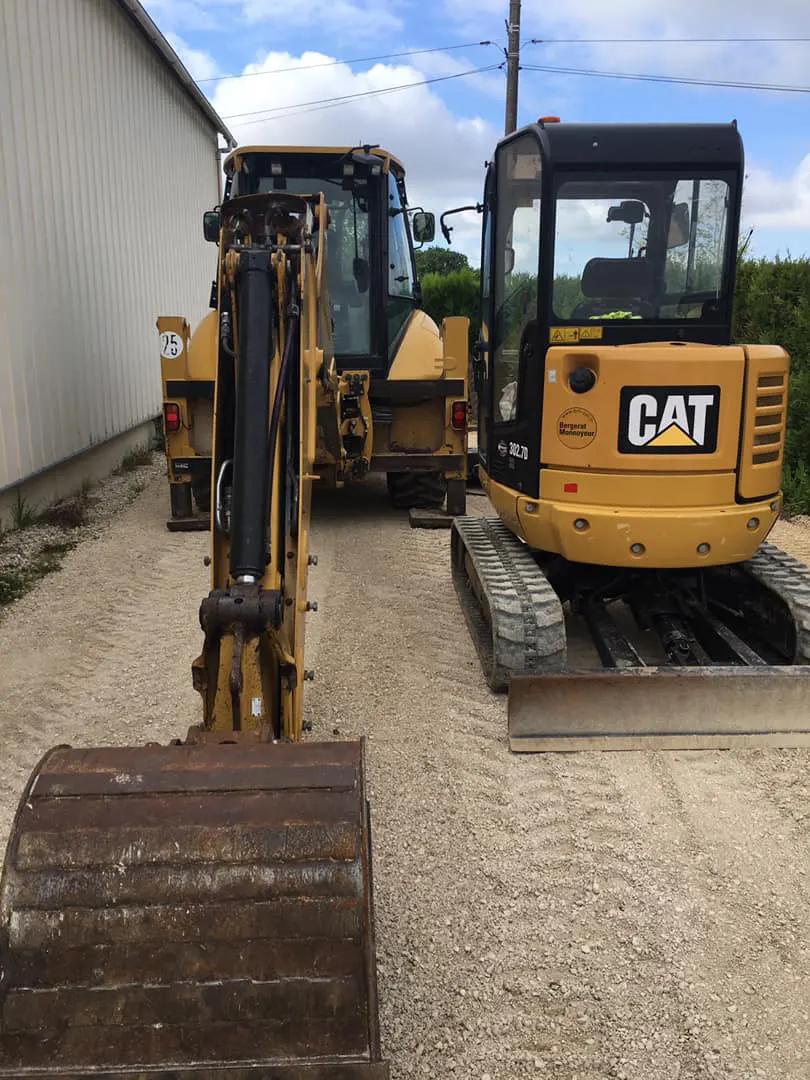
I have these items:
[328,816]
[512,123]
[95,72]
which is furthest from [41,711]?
[512,123]

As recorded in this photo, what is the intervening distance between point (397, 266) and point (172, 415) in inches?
101

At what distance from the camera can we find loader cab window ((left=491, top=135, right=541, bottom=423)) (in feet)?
14.2

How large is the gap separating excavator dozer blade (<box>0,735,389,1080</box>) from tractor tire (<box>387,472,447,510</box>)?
22.0ft

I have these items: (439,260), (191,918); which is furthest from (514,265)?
(439,260)

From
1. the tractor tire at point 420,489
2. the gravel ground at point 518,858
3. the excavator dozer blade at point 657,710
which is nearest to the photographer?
the gravel ground at point 518,858

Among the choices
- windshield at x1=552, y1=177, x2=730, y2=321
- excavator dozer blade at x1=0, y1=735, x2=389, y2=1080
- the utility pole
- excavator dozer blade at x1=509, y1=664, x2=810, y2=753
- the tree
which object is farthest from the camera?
the tree

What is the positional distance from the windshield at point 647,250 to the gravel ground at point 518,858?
2.09m

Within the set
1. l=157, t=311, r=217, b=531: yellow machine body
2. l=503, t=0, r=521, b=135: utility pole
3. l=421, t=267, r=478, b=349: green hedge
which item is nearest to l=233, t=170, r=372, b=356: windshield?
l=157, t=311, r=217, b=531: yellow machine body

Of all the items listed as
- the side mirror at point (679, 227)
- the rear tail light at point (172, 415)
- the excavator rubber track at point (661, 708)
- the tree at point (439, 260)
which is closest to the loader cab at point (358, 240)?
the rear tail light at point (172, 415)

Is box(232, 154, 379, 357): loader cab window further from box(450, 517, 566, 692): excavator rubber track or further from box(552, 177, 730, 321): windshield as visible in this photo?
box(552, 177, 730, 321): windshield

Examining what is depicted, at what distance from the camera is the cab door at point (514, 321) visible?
431cm

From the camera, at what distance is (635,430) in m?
4.03

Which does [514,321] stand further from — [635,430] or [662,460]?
[662,460]

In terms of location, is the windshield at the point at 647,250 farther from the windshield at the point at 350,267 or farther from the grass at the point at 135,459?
the grass at the point at 135,459
